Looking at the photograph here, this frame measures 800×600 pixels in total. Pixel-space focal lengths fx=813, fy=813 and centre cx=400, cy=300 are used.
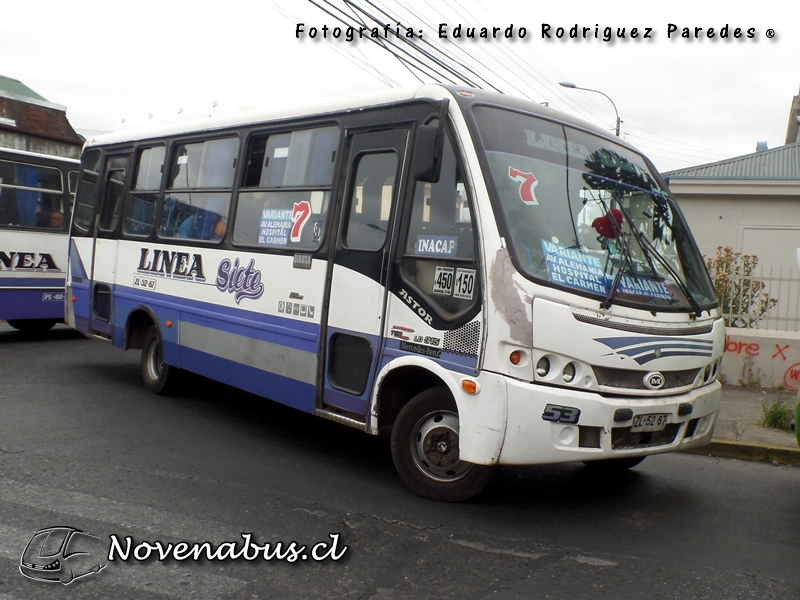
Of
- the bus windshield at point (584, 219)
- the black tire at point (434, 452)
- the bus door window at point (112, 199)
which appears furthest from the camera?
the bus door window at point (112, 199)

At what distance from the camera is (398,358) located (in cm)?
539

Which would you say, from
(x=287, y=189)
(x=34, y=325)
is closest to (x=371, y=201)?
(x=287, y=189)

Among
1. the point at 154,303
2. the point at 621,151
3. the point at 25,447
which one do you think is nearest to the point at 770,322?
the point at 621,151

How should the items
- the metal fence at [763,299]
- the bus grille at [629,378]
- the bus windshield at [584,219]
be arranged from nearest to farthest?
the bus grille at [629,378] → the bus windshield at [584,219] → the metal fence at [763,299]

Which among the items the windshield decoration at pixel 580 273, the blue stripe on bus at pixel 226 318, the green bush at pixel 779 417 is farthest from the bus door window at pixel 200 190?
the green bush at pixel 779 417

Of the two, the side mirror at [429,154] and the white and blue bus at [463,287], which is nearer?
the white and blue bus at [463,287]

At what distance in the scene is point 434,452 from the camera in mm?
5312

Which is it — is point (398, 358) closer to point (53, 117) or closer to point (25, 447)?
point (25, 447)

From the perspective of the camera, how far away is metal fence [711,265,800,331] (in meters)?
9.88

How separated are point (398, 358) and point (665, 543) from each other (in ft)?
6.50

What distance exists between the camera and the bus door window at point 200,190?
7428mm

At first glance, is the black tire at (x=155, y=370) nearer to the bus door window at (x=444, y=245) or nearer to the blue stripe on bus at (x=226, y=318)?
the blue stripe on bus at (x=226, y=318)

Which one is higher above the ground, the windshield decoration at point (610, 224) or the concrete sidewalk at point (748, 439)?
the windshield decoration at point (610, 224)

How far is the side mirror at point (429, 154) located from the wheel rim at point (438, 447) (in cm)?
150
